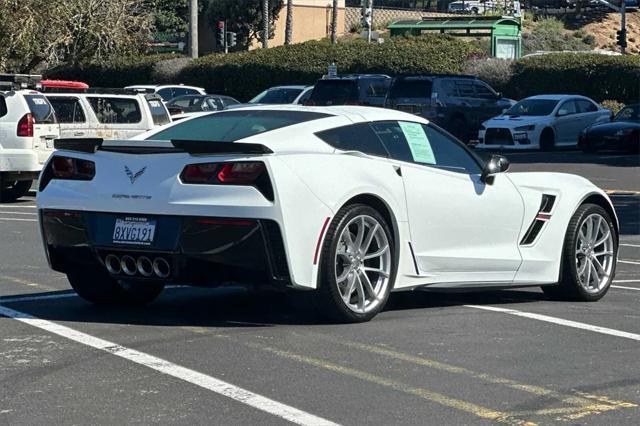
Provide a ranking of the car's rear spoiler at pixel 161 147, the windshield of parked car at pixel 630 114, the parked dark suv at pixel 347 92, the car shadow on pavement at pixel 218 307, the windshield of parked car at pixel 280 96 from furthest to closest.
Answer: the windshield of parked car at pixel 280 96 → the parked dark suv at pixel 347 92 → the windshield of parked car at pixel 630 114 → the car shadow on pavement at pixel 218 307 → the car's rear spoiler at pixel 161 147

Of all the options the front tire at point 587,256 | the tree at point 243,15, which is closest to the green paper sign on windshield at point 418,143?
the front tire at point 587,256

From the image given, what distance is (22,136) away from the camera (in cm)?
1942

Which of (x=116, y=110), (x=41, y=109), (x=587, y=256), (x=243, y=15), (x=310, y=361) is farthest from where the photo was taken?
(x=243, y=15)

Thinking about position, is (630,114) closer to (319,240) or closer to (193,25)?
(193,25)

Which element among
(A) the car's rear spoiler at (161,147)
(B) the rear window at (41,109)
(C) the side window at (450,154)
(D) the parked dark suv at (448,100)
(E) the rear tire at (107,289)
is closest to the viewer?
(A) the car's rear spoiler at (161,147)

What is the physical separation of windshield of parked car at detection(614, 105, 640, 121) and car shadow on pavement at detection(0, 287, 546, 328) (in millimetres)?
23833

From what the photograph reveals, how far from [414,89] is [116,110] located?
14671 millimetres

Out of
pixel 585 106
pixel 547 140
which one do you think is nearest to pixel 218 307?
pixel 547 140

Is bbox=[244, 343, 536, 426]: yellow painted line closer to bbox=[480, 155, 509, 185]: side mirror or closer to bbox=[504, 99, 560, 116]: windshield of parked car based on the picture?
bbox=[480, 155, 509, 185]: side mirror

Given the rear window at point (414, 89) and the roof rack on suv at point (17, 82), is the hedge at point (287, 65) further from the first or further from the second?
the roof rack on suv at point (17, 82)

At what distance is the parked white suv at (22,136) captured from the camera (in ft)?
63.3

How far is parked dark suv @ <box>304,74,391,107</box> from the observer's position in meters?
34.6

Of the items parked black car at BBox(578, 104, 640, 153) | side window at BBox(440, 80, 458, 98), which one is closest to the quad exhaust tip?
parked black car at BBox(578, 104, 640, 153)

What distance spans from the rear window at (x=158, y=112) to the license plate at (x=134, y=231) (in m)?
13.9
